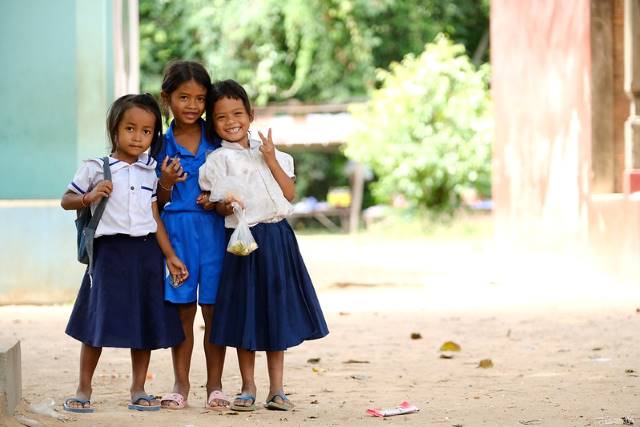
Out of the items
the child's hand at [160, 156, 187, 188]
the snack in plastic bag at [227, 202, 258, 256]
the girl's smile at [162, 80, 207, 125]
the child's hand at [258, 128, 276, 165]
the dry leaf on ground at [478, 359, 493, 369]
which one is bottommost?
the dry leaf on ground at [478, 359, 493, 369]

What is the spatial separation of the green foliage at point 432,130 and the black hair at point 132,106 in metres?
16.1

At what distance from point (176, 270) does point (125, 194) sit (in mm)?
360

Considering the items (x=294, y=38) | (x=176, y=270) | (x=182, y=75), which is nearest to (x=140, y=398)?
(x=176, y=270)

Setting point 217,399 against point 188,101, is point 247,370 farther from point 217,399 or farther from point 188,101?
point 188,101

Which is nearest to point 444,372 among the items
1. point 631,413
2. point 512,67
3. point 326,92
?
point 631,413

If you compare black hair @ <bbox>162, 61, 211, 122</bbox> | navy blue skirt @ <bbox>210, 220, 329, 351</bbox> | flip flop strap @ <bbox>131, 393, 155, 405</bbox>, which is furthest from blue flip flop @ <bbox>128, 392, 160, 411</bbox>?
black hair @ <bbox>162, 61, 211, 122</bbox>

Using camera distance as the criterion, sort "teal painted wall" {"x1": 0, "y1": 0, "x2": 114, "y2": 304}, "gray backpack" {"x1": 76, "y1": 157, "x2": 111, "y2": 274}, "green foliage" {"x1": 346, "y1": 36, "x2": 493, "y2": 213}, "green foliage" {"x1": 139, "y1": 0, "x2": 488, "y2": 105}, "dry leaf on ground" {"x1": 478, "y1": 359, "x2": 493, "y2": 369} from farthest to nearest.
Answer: "green foliage" {"x1": 139, "y1": 0, "x2": 488, "y2": 105} → "green foliage" {"x1": 346, "y1": 36, "x2": 493, "y2": 213} → "teal painted wall" {"x1": 0, "y1": 0, "x2": 114, "y2": 304} → "dry leaf on ground" {"x1": 478, "y1": 359, "x2": 493, "y2": 369} → "gray backpack" {"x1": 76, "y1": 157, "x2": 111, "y2": 274}

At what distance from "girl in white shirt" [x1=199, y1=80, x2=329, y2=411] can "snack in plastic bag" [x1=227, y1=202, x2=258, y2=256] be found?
4.3 inches

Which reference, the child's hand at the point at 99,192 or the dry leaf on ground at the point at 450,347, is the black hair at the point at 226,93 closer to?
the child's hand at the point at 99,192

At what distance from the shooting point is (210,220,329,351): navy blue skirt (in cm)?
470

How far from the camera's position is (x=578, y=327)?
758 centimetres

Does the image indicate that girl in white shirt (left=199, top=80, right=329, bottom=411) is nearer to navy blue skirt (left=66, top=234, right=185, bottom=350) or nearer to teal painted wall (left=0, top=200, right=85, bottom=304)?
navy blue skirt (left=66, top=234, right=185, bottom=350)

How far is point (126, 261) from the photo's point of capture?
4.68m

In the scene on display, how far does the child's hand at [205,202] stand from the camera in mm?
4711
